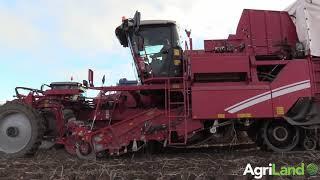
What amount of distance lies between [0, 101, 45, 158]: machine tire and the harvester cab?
7.83 ft

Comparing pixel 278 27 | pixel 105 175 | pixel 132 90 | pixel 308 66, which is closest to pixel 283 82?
pixel 308 66

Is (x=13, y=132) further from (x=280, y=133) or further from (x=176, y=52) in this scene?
(x=280, y=133)

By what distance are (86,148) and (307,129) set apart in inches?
179

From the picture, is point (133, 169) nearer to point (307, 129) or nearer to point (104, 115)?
point (104, 115)

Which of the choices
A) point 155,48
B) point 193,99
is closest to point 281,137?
point 193,99

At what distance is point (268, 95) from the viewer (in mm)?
9328

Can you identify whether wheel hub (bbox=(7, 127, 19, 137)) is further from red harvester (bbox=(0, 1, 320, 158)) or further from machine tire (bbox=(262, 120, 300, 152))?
machine tire (bbox=(262, 120, 300, 152))

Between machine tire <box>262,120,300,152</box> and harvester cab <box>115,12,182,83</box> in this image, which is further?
harvester cab <box>115,12,182,83</box>

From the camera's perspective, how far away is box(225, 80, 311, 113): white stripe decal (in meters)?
9.28

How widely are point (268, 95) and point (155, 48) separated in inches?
102

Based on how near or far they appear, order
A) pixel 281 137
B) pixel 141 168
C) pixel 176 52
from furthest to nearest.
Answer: pixel 176 52
pixel 281 137
pixel 141 168

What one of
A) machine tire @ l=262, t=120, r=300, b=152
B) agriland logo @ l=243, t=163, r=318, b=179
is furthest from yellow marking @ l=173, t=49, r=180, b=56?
agriland logo @ l=243, t=163, r=318, b=179

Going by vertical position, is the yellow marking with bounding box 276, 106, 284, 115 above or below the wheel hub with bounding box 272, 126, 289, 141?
above

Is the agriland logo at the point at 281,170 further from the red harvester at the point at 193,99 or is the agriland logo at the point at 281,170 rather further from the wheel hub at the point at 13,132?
the wheel hub at the point at 13,132
